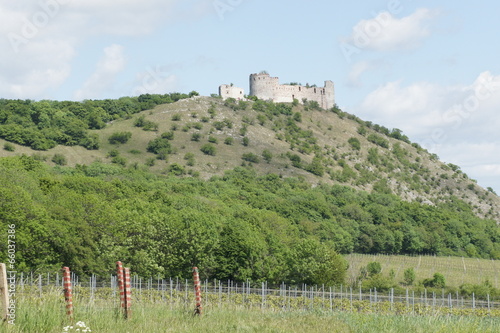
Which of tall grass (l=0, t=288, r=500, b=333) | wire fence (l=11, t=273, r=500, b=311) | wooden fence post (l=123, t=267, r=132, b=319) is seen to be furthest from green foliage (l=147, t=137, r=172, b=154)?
wooden fence post (l=123, t=267, r=132, b=319)

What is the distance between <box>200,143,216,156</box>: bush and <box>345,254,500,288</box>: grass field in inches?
2375

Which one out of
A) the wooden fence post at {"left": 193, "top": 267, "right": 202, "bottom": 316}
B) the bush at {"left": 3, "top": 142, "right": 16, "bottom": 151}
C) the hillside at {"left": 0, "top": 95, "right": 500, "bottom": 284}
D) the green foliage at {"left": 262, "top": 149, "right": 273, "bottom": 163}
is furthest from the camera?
the green foliage at {"left": 262, "top": 149, "right": 273, "bottom": 163}

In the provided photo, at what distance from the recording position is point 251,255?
6794cm

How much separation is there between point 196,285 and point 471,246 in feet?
479

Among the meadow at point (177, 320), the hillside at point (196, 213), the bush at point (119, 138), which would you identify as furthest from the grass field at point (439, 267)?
the bush at point (119, 138)

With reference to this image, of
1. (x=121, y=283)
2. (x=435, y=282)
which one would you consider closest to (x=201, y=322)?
(x=121, y=283)

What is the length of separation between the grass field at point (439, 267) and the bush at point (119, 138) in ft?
249

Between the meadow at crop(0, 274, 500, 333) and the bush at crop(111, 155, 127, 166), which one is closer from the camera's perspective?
the meadow at crop(0, 274, 500, 333)

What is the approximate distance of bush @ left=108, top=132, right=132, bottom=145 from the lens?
7426 inches

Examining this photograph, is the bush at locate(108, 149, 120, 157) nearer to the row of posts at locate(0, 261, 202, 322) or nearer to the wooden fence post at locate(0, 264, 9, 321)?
the row of posts at locate(0, 261, 202, 322)

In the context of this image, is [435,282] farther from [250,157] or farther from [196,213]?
[250,157]

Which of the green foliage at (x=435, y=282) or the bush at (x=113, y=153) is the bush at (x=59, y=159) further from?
the green foliage at (x=435, y=282)

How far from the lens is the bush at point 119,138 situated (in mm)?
188625

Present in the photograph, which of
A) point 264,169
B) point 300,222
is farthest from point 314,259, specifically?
point 264,169
